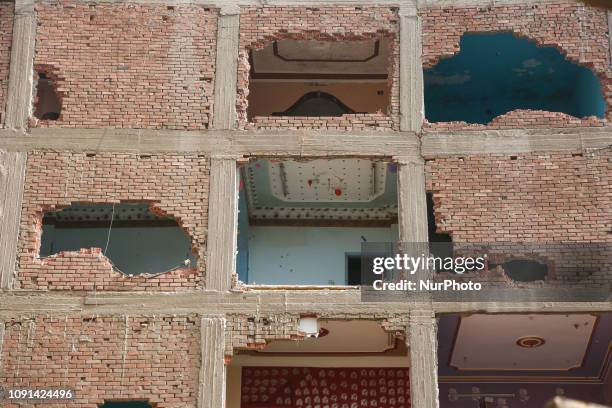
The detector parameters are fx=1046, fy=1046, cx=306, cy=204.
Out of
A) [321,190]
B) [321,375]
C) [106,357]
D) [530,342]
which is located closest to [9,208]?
Result: [106,357]

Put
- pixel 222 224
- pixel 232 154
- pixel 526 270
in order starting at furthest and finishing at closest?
pixel 526 270
pixel 232 154
pixel 222 224

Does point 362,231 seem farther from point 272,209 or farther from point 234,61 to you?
point 234,61

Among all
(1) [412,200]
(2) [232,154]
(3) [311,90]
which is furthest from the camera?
Answer: (3) [311,90]

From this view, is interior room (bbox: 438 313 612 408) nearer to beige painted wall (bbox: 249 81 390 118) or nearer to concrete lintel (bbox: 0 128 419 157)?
concrete lintel (bbox: 0 128 419 157)

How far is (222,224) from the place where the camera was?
1598cm

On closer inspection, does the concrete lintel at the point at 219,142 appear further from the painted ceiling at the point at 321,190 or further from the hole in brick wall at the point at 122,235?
the hole in brick wall at the point at 122,235

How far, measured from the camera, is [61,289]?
15578 mm

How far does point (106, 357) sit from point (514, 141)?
710 cm

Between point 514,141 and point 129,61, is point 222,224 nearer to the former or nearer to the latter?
point 129,61

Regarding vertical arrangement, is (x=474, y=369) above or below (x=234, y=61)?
below

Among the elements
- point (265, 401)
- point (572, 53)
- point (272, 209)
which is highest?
point (572, 53)

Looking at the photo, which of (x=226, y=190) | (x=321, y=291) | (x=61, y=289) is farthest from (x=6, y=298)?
(x=321, y=291)

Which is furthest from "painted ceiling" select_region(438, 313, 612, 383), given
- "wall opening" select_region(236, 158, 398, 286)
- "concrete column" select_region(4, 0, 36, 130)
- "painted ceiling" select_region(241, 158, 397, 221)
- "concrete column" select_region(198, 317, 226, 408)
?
"concrete column" select_region(4, 0, 36, 130)

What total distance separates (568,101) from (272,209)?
5.99 m
